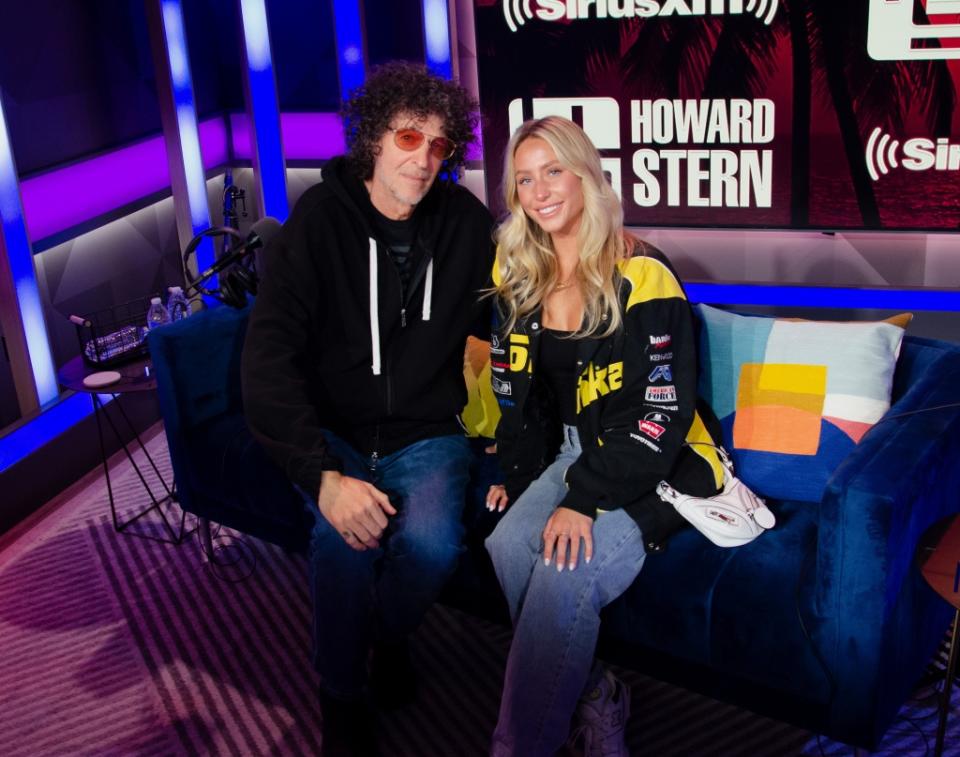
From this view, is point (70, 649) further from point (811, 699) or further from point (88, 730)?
point (811, 699)

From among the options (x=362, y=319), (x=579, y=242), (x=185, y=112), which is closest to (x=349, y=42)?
(x=185, y=112)

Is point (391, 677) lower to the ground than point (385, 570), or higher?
lower

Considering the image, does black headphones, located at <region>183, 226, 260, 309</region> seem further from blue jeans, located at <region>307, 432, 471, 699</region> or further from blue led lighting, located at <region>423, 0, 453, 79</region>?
blue led lighting, located at <region>423, 0, 453, 79</region>

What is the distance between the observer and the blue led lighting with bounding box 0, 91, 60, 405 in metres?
3.26

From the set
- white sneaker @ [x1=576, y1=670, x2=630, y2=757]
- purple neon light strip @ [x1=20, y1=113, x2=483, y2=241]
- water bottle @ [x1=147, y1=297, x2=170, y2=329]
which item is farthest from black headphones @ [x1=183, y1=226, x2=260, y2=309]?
white sneaker @ [x1=576, y1=670, x2=630, y2=757]

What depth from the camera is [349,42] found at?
397 cm

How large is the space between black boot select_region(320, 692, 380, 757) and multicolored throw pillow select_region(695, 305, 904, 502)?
3.31 feet

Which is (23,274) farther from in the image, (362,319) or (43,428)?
(362,319)

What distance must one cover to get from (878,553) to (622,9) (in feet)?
7.62

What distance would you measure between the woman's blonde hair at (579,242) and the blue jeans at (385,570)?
0.41m

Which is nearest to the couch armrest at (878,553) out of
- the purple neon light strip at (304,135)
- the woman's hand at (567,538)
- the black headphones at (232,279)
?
the woman's hand at (567,538)

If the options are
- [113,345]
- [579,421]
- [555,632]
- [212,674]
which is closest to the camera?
[555,632]

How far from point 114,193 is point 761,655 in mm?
3118

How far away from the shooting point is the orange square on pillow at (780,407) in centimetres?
224
